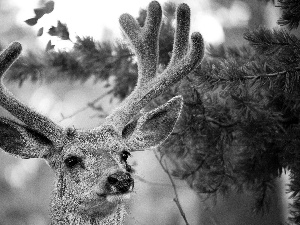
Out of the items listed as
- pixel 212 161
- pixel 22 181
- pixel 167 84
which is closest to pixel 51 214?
pixel 167 84

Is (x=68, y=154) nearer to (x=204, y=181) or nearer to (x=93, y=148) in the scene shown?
(x=93, y=148)

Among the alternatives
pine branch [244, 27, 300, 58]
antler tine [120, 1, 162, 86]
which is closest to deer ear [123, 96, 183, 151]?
antler tine [120, 1, 162, 86]

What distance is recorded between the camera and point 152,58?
1188 millimetres

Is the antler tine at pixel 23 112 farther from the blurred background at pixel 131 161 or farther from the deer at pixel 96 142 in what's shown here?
the blurred background at pixel 131 161

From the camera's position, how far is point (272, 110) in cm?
153

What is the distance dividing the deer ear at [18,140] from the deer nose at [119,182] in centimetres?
17

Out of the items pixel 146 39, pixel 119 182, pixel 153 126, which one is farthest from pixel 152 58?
pixel 119 182

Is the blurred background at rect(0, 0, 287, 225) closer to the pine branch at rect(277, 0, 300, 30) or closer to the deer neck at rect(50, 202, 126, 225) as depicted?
the pine branch at rect(277, 0, 300, 30)

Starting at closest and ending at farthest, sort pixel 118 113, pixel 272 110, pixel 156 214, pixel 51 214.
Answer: pixel 51 214
pixel 118 113
pixel 272 110
pixel 156 214

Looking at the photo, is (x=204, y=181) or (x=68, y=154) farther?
(x=204, y=181)

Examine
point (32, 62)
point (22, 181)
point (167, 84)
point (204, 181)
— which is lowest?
point (22, 181)

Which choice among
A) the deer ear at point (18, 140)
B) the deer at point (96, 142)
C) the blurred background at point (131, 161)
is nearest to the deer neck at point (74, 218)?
the deer at point (96, 142)

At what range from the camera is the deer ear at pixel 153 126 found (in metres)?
1.06

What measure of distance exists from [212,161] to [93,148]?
747mm
